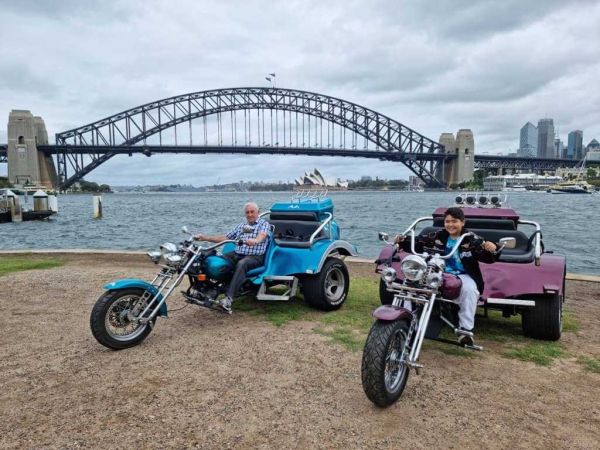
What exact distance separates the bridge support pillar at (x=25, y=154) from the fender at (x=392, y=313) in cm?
9075

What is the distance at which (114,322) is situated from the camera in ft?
14.5

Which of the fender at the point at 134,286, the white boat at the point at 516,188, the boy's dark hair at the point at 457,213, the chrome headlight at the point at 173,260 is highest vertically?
the boy's dark hair at the point at 457,213

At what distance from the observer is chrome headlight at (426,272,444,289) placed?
139 inches

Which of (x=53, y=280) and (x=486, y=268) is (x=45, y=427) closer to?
(x=486, y=268)

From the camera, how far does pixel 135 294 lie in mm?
4488

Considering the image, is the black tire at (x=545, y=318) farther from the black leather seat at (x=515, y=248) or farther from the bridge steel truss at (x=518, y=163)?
the bridge steel truss at (x=518, y=163)

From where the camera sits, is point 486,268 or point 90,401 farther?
point 486,268

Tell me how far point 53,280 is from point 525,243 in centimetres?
676

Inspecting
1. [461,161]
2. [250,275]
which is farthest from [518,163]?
[250,275]

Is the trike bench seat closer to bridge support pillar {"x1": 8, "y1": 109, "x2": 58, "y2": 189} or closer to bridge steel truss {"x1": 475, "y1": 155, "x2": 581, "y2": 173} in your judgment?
bridge support pillar {"x1": 8, "y1": 109, "x2": 58, "y2": 189}

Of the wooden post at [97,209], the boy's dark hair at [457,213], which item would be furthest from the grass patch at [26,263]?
the wooden post at [97,209]

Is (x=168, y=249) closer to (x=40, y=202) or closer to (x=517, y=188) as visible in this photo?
(x=40, y=202)

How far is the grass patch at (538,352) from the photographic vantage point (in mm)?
4227

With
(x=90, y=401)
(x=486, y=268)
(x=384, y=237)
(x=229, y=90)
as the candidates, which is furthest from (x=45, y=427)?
(x=229, y=90)
